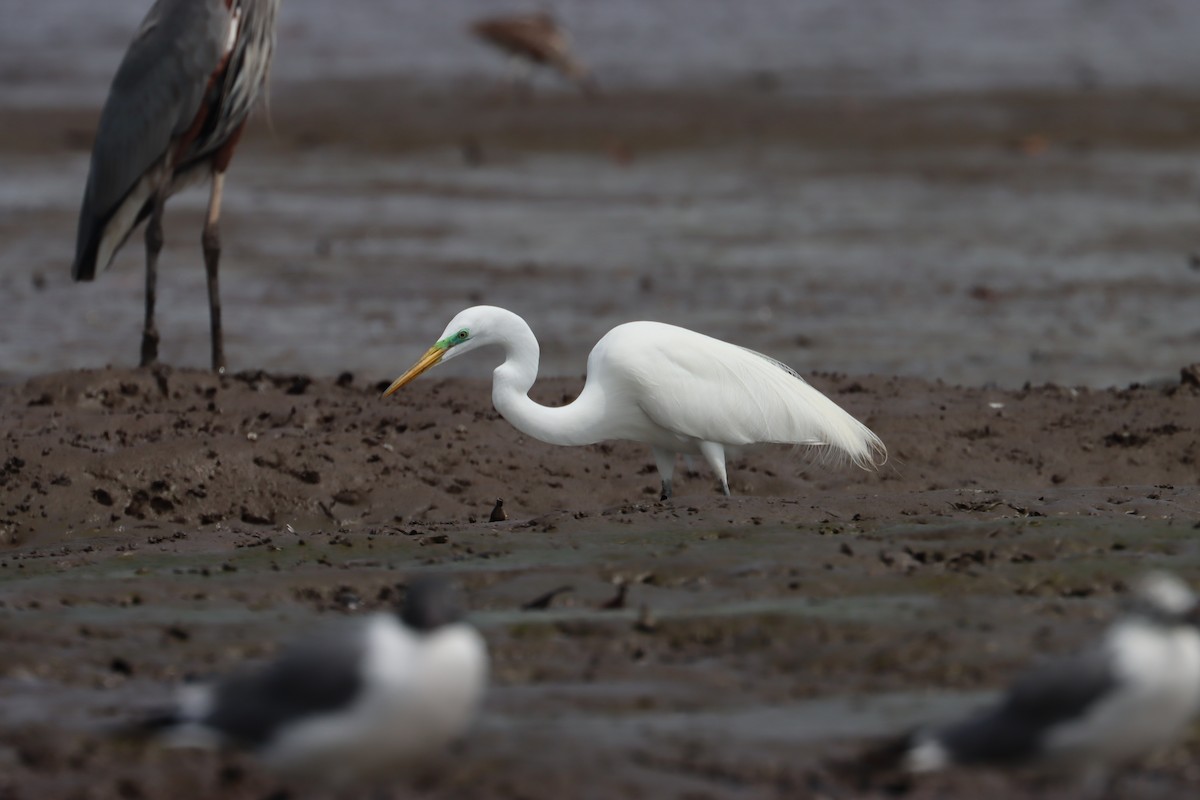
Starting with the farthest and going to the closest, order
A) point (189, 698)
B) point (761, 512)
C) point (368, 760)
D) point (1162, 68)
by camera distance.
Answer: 1. point (1162, 68)
2. point (761, 512)
3. point (189, 698)
4. point (368, 760)

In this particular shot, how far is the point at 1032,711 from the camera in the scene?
12.4ft

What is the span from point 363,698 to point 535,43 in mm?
18332

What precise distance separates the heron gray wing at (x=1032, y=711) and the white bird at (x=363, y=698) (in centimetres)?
100

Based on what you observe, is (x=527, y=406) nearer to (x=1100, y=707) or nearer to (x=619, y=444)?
(x=619, y=444)

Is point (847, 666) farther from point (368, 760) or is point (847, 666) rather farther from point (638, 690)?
point (368, 760)

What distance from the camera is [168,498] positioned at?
7223 millimetres

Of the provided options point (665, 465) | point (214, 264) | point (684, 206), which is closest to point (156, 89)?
point (214, 264)

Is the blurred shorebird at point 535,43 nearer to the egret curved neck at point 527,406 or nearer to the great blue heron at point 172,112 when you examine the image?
the great blue heron at point 172,112

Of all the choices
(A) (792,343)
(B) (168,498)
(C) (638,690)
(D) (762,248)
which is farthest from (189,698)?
(D) (762,248)

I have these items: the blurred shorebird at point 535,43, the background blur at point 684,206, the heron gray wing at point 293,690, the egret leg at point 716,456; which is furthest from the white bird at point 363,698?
the blurred shorebird at point 535,43

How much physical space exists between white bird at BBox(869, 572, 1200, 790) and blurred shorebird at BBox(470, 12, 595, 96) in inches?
706

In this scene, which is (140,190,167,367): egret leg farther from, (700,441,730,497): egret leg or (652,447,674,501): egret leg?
(700,441,730,497): egret leg

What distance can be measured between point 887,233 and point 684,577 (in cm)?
933

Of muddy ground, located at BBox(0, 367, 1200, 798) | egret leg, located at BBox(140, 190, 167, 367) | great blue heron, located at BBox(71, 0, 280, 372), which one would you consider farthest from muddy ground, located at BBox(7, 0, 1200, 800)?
great blue heron, located at BBox(71, 0, 280, 372)
